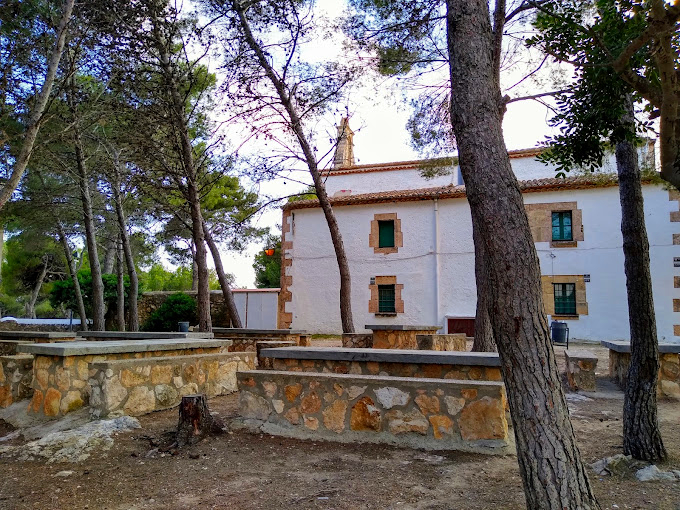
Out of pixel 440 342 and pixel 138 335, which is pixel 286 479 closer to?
pixel 138 335

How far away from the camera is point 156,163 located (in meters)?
11.1

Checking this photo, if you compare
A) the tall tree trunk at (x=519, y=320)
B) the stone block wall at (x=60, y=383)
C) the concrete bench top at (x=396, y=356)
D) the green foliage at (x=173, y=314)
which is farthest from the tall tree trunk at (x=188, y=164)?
the green foliage at (x=173, y=314)

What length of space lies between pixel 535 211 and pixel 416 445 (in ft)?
49.0

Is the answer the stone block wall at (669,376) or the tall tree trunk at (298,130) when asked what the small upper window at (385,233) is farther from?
the stone block wall at (669,376)

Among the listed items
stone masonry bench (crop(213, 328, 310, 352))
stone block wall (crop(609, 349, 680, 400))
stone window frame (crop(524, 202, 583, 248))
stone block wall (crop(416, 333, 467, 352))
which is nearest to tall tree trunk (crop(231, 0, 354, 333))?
stone masonry bench (crop(213, 328, 310, 352))

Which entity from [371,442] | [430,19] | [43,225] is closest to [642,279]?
[371,442]

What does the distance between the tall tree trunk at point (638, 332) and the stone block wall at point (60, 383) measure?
4553mm

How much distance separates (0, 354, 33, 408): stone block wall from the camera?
563 centimetres

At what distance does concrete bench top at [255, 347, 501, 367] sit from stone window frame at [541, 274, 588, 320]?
1298 cm

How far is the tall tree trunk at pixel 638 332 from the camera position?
3576mm

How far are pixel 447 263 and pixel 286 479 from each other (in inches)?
613

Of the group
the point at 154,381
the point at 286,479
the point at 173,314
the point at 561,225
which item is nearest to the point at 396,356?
the point at 286,479

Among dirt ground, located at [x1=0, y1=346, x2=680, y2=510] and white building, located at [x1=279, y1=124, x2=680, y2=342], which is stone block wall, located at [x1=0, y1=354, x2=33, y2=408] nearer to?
dirt ground, located at [x1=0, y1=346, x2=680, y2=510]

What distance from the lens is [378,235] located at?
19375 millimetres
